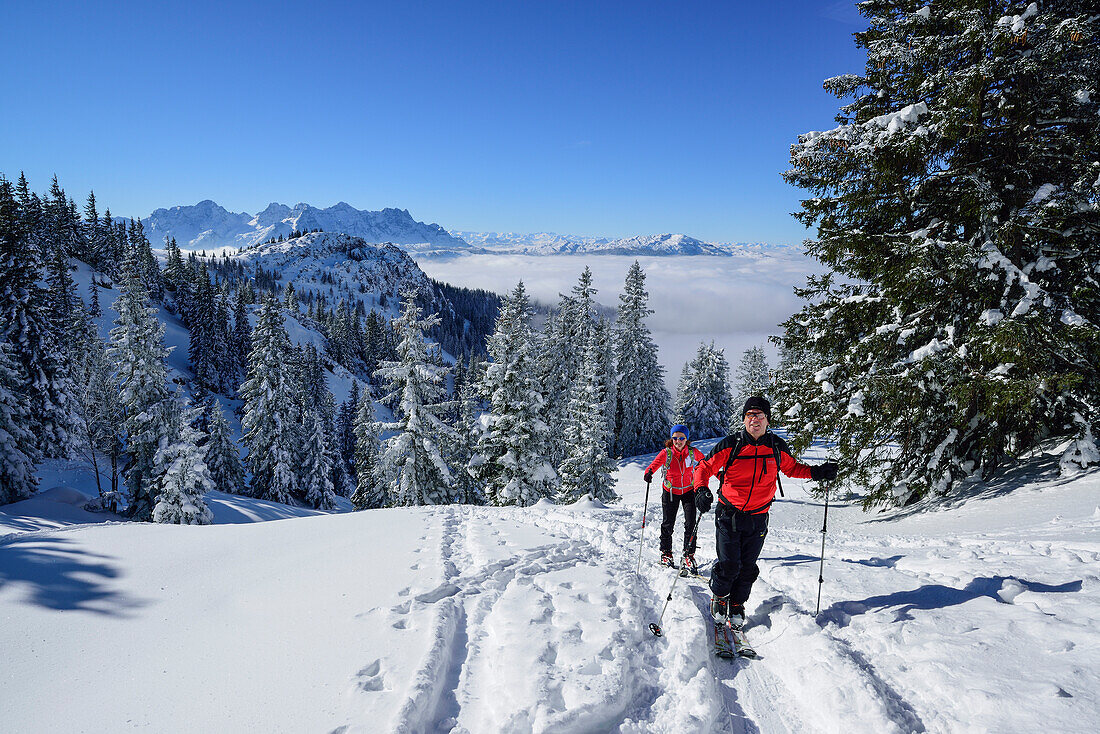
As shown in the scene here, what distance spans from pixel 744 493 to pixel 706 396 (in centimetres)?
4562

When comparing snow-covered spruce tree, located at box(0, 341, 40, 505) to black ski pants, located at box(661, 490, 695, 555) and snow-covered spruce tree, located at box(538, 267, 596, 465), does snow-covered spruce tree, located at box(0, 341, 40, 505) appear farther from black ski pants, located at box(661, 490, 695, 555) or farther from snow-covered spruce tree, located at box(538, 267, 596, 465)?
black ski pants, located at box(661, 490, 695, 555)

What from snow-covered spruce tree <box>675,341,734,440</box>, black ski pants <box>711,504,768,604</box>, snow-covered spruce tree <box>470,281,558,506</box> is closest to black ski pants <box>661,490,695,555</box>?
black ski pants <box>711,504,768,604</box>

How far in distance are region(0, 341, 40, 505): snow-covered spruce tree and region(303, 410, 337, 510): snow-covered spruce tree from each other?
16.2 metres

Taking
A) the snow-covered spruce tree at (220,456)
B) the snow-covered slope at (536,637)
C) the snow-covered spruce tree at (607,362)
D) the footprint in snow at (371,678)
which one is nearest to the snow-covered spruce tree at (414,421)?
the snow-covered slope at (536,637)

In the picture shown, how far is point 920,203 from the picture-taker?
9500 mm

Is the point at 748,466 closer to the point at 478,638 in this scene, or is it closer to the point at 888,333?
the point at 478,638

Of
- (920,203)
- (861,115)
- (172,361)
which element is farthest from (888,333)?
(172,361)

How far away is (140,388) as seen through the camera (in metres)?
25.0

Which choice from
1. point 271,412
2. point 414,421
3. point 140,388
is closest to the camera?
point 414,421

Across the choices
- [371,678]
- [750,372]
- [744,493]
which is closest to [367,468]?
[371,678]

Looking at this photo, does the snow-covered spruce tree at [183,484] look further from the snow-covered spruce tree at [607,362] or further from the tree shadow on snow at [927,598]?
the tree shadow on snow at [927,598]

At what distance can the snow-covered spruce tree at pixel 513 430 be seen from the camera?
21328 mm

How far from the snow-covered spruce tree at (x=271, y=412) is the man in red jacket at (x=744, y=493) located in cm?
3397

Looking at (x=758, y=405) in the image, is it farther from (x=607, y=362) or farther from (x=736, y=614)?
(x=607, y=362)
